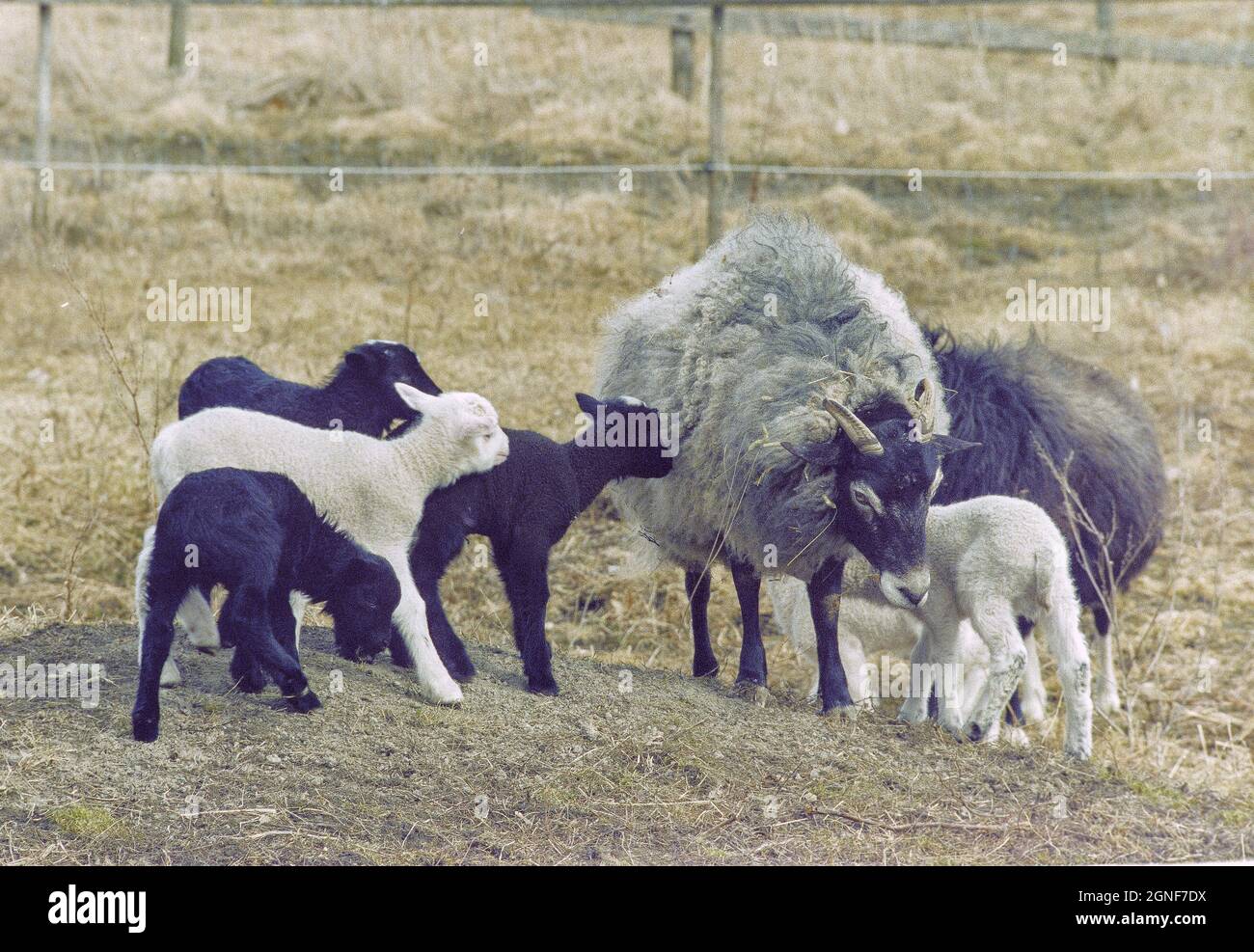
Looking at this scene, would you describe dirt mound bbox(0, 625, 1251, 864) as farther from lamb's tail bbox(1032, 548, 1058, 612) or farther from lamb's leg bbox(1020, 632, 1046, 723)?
lamb's leg bbox(1020, 632, 1046, 723)

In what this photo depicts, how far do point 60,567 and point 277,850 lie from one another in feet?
13.6

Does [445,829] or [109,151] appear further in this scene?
[109,151]

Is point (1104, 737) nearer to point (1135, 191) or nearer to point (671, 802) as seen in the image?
point (671, 802)

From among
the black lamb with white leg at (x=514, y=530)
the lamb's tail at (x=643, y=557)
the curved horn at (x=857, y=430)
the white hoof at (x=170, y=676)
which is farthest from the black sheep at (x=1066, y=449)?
the white hoof at (x=170, y=676)

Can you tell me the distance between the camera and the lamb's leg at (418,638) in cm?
564

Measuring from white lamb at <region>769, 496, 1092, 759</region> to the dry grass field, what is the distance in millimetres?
331

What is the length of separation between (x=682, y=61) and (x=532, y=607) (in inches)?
391

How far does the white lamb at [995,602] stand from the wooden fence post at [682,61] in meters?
8.84

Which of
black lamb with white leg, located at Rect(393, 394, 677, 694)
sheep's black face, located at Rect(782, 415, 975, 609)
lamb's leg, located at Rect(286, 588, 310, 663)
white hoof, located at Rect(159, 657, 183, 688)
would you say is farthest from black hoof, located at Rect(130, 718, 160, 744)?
sheep's black face, located at Rect(782, 415, 975, 609)

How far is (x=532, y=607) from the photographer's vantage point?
236 inches

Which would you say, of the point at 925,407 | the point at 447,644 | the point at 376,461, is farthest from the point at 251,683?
the point at 925,407

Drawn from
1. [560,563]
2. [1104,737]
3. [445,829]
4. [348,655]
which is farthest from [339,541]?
[1104,737]

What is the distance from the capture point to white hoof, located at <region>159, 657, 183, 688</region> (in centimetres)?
563

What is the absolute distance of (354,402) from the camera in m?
6.26
